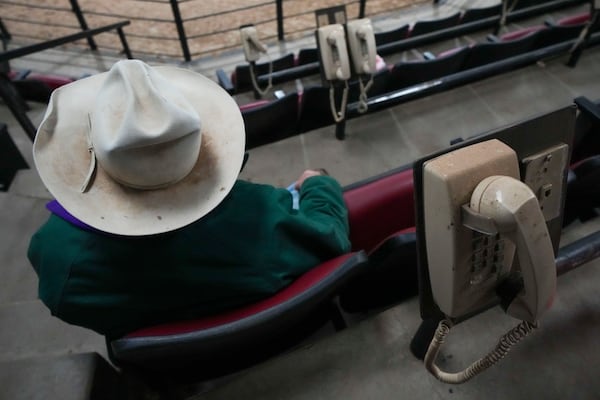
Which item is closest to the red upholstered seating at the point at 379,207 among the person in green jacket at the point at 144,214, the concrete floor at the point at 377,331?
the concrete floor at the point at 377,331

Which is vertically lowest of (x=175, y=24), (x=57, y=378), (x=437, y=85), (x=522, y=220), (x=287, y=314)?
(x=175, y=24)

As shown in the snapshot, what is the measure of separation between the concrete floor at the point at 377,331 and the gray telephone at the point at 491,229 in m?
0.28

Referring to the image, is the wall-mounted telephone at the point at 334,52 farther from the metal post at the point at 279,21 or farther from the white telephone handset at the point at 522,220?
the metal post at the point at 279,21

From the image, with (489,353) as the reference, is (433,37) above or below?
below

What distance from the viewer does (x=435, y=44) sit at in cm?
346

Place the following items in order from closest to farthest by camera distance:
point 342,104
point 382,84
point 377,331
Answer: point 377,331 → point 342,104 → point 382,84

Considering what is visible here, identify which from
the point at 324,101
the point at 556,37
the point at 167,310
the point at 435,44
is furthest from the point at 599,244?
the point at 435,44

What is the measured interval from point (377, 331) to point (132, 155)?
0.77m

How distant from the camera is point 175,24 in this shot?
180 inches

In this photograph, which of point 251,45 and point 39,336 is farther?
point 251,45

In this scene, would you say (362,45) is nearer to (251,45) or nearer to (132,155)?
(251,45)

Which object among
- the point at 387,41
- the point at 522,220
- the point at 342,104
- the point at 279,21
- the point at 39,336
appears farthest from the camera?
the point at 279,21

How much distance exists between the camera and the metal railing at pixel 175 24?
178 inches

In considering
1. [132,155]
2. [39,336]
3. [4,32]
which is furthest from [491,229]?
[4,32]
